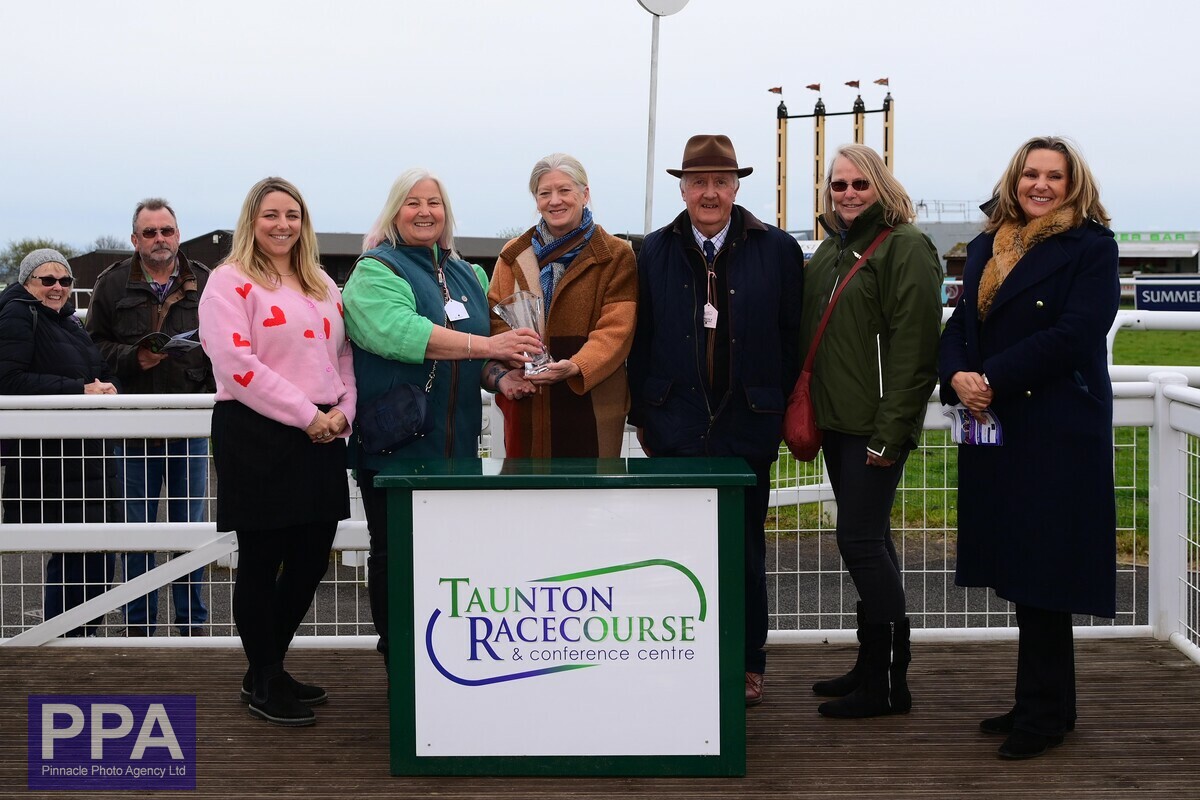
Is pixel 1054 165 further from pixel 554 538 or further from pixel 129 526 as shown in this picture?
pixel 129 526

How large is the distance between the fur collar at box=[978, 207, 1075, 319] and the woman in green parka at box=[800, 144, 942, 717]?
16 cm

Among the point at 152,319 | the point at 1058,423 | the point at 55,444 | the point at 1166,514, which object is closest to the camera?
the point at 1058,423

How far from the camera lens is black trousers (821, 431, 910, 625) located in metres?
3.99

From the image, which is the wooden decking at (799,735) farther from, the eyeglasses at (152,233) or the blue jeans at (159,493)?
the eyeglasses at (152,233)

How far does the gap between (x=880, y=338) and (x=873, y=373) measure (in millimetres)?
118

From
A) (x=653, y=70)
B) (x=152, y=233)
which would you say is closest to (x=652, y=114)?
(x=653, y=70)

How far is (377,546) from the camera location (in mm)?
4098

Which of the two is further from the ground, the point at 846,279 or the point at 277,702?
the point at 846,279

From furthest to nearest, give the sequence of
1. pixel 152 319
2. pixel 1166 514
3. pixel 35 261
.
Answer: pixel 152 319 < pixel 35 261 < pixel 1166 514

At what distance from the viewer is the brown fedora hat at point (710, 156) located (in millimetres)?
4164

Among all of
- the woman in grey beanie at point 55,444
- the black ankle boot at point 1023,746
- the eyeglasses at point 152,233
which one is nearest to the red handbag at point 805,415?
the black ankle boot at point 1023,746

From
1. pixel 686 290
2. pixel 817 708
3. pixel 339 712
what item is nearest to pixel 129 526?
pixel 339 712

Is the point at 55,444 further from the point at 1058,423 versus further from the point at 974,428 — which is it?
the point at 1058,423

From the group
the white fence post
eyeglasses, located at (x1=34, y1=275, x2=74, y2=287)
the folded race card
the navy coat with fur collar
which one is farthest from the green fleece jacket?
eyeglasses, located at (x1=34, y1=275, x2=74, y2=287)
